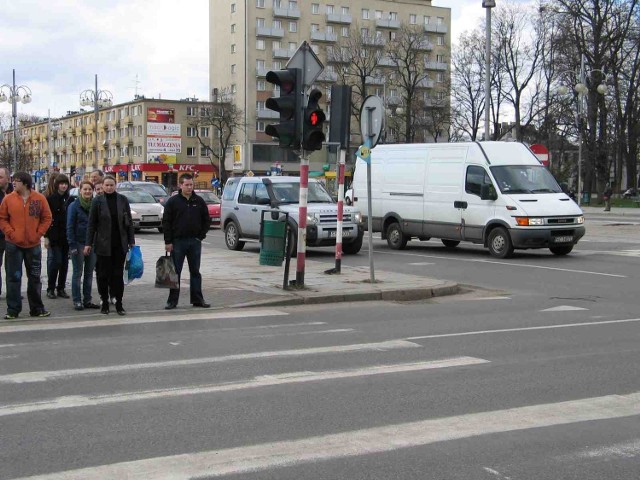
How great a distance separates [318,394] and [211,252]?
49.6ft

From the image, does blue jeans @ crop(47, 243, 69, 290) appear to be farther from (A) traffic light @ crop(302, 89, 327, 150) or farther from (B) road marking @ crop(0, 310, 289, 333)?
(A) traffic light @ crop(302, 89, 327, 150)

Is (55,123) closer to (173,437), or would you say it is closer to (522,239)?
(522,239)

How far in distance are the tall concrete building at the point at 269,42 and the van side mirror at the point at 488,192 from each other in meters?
70.9

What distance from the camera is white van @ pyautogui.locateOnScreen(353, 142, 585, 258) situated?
19.6 m

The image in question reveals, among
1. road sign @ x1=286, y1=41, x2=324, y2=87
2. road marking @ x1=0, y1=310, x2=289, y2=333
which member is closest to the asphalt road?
road marking @ x1=0, y1=310, x2=289, y2=333

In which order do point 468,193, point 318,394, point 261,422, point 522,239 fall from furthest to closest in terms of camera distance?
point 468,193, point 522,239, point 318,394, point 261,422

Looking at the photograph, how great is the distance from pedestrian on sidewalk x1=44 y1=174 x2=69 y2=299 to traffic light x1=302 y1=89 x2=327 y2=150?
11.9 feet

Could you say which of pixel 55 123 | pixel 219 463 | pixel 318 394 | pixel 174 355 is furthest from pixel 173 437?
pixel 55 123

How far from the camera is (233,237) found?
74.6 ft

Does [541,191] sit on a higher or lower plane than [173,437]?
higher

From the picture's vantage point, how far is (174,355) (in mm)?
8398

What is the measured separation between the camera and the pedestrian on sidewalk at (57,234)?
1252 centimetres

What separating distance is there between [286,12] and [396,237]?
255 feet

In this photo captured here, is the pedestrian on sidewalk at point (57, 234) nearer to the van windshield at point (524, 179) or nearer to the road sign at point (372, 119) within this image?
the road sign at point (372, 119)
